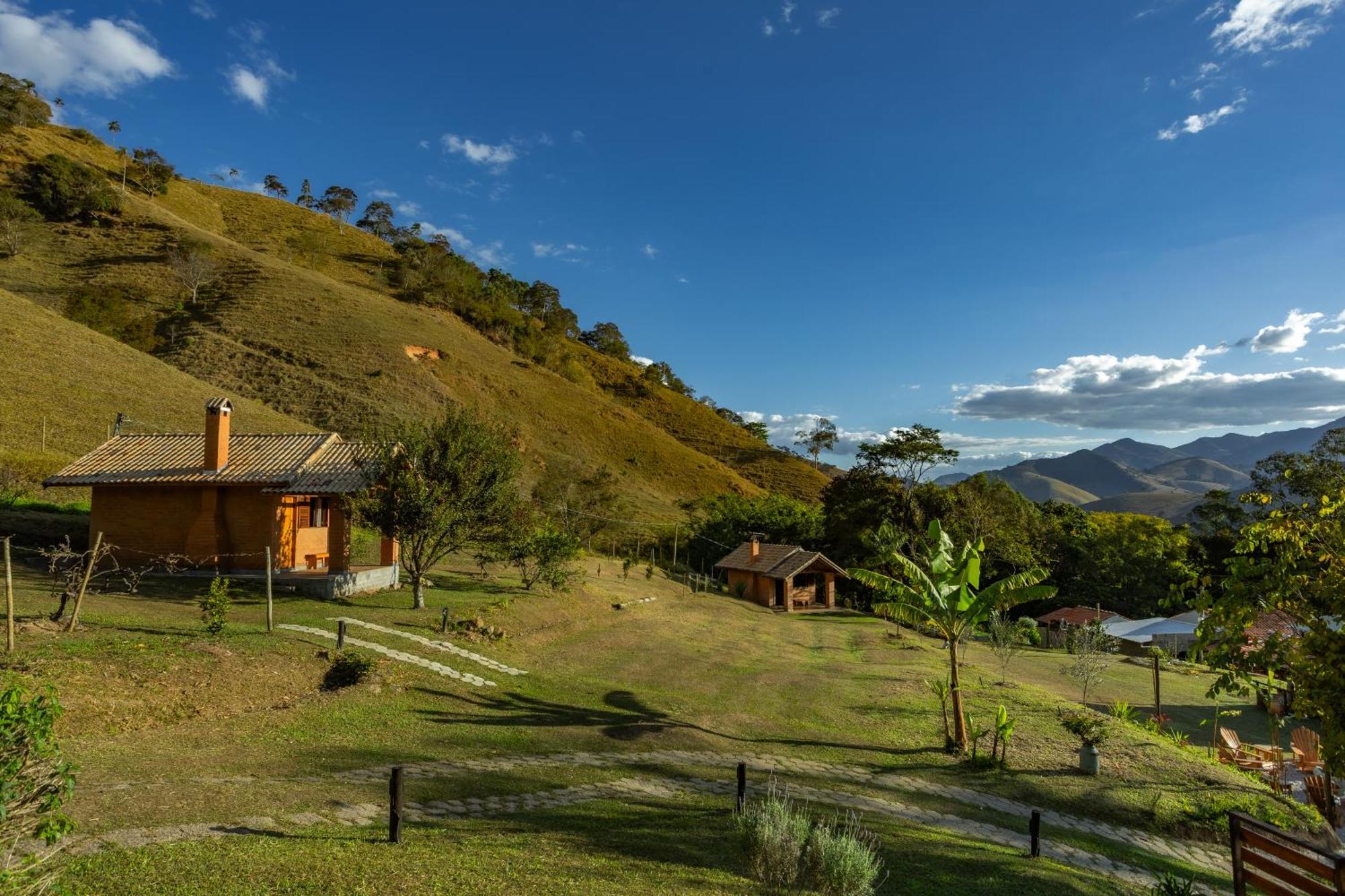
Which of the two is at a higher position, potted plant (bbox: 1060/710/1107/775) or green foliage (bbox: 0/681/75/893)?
green foliage (bbox: 0/681/75/893)

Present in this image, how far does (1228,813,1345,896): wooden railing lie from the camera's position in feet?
18.0

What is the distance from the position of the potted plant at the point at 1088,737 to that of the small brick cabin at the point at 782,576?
2580 centimetres

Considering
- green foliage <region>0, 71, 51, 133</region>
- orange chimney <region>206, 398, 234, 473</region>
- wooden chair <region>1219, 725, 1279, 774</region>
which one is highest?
green foliage <region>0, 71, 51, 133</region>

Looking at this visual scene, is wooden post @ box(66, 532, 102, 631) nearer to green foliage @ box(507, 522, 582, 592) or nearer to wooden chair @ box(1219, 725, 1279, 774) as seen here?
green foliage @ box(507, 522, 582, 592)

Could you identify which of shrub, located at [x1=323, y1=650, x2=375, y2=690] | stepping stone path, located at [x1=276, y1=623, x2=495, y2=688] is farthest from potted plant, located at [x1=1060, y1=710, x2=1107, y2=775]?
shrub, located at [x1=323, y1=650, x2=375, y2=690]

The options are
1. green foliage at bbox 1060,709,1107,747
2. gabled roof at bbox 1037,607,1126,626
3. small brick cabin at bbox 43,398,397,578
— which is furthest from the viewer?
gabled roof at bbox 1037,607,1126,626

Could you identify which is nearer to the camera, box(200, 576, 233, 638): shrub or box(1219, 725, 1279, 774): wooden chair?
box(200, 576, 233, 638): shrub

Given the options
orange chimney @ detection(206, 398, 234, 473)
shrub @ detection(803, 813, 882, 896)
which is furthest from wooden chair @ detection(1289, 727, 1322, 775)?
orange chimney @ detection(206, 398, 234, 473)

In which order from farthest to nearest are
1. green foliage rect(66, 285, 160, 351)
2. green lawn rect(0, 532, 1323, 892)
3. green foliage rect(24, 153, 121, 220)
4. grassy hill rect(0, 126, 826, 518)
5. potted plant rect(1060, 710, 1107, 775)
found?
green foliage rect(24, 153, 121, 220) < grassy hill rect(0, 126, 826, 518) < green foliage rect(66, 285, 160, 351) < potted plant rect(1060, 710, 1107, 775) < green lawn rect(0, 532, 1323, 892)

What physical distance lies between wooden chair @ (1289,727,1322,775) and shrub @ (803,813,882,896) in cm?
1548

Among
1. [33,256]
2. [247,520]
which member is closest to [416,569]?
[247,520]

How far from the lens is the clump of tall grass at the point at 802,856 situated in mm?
7086

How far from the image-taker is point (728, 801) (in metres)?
10.6

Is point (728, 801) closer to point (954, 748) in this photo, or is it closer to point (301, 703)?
point (954, 748)
